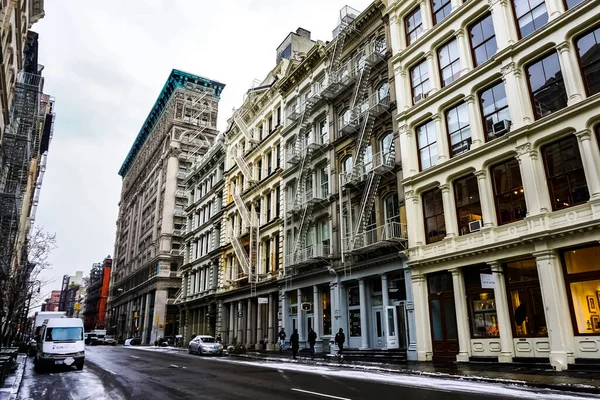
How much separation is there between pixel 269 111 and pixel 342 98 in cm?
1173

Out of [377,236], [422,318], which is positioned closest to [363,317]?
[422,318]

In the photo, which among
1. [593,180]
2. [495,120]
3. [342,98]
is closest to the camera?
[593,180]

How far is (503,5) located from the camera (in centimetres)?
1948

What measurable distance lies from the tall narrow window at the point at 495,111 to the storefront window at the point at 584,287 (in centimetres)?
608

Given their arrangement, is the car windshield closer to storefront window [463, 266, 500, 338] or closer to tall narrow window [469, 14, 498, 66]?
storefront window [463, 266, 500, 338]

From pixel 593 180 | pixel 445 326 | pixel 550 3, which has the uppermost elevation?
pixel 550 3

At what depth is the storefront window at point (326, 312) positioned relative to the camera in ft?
90.4

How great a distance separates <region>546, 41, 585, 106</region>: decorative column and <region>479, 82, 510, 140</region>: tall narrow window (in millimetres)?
2623

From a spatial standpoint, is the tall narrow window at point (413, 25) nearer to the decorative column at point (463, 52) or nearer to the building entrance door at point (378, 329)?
the decorative column at point (463, 52)

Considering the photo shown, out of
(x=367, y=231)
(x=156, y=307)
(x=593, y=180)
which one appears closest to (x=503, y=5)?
(x=593, y=180)

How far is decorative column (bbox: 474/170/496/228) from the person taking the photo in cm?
1842

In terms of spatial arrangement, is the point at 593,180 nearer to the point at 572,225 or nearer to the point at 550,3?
the point at 572,225

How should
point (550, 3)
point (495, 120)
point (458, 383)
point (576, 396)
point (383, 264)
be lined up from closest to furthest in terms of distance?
point (576, 396), point (458, 383), point (550, 3), point (495, 120), point (383, 264)

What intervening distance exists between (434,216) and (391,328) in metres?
6.39
